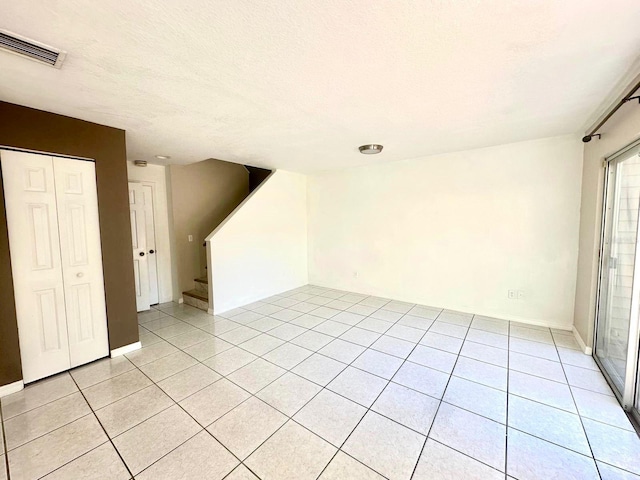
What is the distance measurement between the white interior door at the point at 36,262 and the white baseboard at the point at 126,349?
38 cm

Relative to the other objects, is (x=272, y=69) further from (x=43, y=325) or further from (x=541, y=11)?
(x=43, y=325)

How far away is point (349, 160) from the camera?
4.21 meters

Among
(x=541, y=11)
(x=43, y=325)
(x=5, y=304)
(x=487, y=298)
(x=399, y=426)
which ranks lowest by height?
(x=399, y=426)

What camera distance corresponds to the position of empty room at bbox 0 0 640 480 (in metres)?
1.40

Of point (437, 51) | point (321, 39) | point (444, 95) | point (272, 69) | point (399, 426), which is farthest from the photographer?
point (444, 95)

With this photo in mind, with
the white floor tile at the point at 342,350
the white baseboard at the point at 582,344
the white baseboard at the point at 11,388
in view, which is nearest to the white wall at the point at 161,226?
the white baseboard at the point at 11,388

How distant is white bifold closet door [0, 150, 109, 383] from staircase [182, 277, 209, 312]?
1.58 m

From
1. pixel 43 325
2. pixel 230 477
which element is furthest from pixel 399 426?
pixel 43 325

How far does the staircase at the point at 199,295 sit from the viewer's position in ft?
13.9

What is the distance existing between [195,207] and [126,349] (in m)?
2.74

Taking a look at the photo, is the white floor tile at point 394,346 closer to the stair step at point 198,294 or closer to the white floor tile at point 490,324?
the white floor tile at point 490,324

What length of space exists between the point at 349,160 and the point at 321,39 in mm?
2901

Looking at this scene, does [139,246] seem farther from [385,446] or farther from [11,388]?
[385,446]

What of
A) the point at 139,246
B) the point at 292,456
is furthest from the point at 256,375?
the point at 139,246
